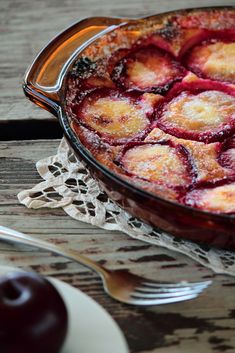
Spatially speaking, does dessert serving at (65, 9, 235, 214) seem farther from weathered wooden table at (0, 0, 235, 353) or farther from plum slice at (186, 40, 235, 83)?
A: weathered wooden table at (0, 0, 235, 353)

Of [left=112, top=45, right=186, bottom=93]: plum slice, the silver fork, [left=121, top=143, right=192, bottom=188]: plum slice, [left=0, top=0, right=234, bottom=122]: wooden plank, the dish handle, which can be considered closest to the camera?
the silver fork

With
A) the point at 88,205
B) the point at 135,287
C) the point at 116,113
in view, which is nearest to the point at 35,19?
the point at 116,113

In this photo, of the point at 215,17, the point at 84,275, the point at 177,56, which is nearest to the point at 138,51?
the point at 177,56

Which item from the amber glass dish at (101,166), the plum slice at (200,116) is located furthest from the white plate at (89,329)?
the plum slice at (200,116)

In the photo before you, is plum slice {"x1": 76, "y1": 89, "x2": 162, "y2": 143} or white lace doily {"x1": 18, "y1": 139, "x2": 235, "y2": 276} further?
plum slice {"x1": 76, "y1": 89, "x2": 162, "y2": 143}

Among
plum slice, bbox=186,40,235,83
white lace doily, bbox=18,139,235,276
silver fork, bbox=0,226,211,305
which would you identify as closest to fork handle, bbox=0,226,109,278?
silver fork, bbox=0,226,211,305

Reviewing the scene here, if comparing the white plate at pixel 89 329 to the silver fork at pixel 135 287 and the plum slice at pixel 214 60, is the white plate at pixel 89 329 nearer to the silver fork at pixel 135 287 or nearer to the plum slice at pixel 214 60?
the silver fork at pixel 135 287

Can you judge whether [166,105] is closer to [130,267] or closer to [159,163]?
[159,163]
